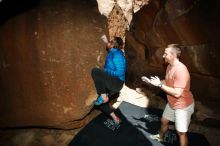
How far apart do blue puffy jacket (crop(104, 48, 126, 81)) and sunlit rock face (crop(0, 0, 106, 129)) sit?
→ 810mm

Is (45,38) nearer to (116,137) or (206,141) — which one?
(116,137)

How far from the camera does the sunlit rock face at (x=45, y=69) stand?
5.90m

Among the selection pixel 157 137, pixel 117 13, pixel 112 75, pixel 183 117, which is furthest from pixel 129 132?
pixel 117 13

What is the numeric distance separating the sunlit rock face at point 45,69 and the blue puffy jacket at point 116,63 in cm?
81

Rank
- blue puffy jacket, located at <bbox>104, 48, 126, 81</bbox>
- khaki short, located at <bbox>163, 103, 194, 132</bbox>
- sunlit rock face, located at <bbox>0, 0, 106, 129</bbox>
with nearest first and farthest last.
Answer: khaki short, located at <bbox>163, 103, 194, 132</bbox>
blue puffy jacket, located at <bbox>104, 48, 126, 81</bbox>
sunlit rock face, located at <bbox>0, 0, 106, 129</bbox>

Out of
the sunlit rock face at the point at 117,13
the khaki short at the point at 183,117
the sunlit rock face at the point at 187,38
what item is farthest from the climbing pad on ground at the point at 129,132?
the sunlit rock face at the point at 117,13

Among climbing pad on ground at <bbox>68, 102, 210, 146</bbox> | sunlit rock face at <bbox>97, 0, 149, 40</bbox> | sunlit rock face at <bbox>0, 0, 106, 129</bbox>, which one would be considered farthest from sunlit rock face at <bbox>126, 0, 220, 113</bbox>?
sunlit rock face at <bbox>0, 0, 106, 129</bbox>

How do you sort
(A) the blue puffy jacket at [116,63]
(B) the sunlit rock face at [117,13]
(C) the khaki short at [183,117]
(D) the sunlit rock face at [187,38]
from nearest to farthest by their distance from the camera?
(C) the khaki short at [183,117]
(D) the sunlit rock face at [187,38]
(A) the blue puffy jacket at [116,63]
(B) the sunlit rock face at [117,13]

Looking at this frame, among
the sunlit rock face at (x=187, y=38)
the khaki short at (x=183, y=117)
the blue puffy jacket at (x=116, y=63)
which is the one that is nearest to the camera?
the khaki short at (x=183, y=117)

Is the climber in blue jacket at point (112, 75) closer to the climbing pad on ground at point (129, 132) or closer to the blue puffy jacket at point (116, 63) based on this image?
the blue puffy jacket at point (116, 63)

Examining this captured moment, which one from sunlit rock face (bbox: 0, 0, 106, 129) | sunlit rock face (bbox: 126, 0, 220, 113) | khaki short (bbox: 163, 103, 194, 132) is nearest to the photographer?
khaki short (bbox: 163, 103, 194, 132)

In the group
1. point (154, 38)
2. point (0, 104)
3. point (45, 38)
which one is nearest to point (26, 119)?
point (0, 104)

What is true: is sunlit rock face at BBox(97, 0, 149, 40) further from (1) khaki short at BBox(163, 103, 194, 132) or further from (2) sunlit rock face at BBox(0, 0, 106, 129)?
(1) khaki short at BBox(163, 103, 194, 132)

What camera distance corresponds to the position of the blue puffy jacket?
5.54 meters
